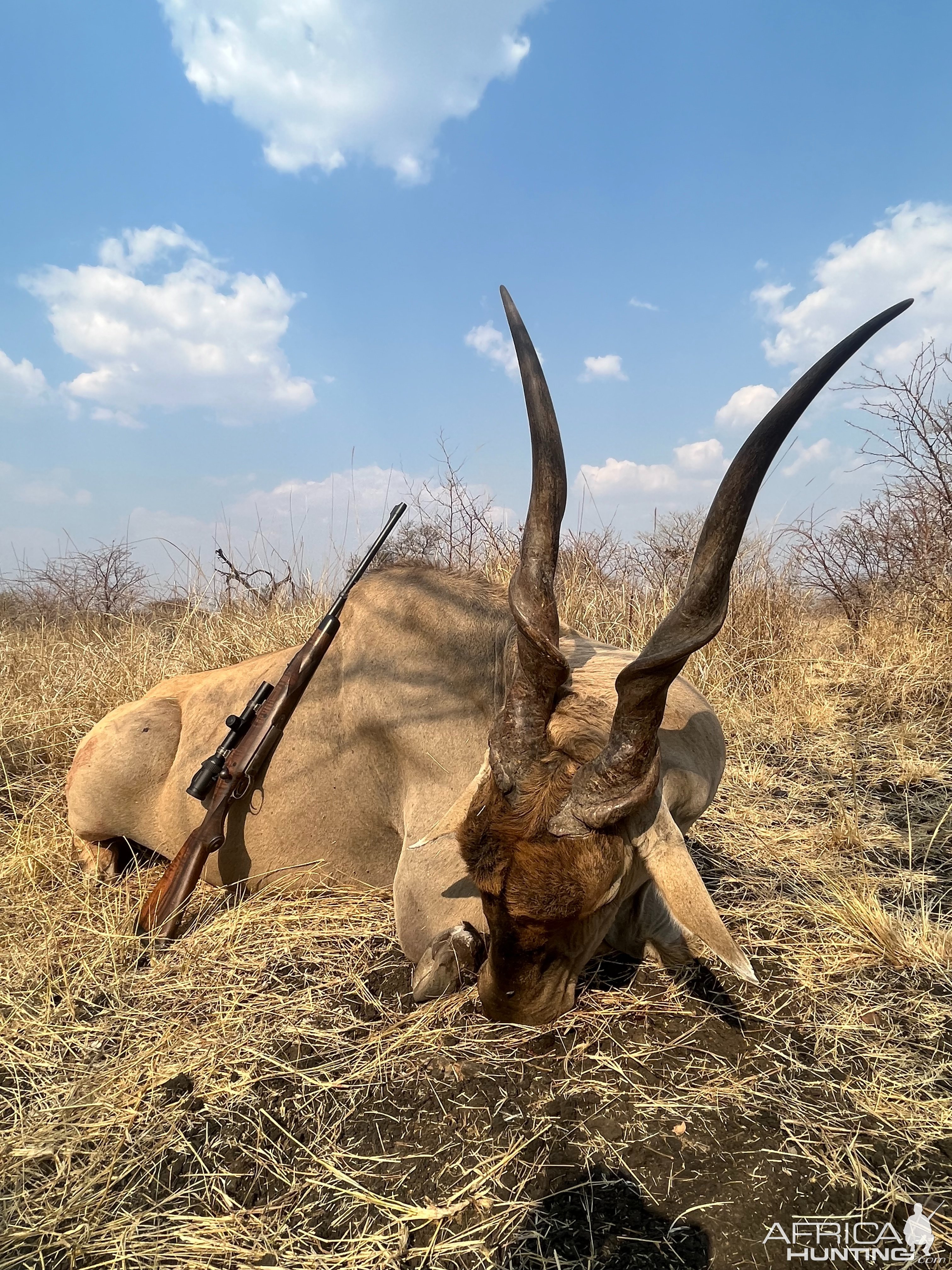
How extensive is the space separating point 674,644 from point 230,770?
2.90 meters

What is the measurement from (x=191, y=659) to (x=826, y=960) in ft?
21.5

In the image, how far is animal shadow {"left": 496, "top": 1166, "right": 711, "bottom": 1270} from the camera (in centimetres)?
200

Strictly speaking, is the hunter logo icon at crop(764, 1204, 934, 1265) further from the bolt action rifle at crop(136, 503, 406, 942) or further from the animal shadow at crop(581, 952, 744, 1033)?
the bolt action rifle at crop(136, 503, 406, 942)

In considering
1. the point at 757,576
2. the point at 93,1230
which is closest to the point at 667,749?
the point at 93,1230

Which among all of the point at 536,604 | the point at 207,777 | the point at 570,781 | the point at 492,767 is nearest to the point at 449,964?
the point at 492,767

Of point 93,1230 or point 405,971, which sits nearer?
point 93,1230

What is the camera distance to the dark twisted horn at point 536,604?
2.67 meters

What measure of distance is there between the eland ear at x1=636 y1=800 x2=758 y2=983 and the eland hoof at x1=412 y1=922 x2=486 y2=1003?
40.0 inches

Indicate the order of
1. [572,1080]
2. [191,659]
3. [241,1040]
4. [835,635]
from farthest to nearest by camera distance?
[835,635] < [191,659] < [241,1040] < [572,1080]

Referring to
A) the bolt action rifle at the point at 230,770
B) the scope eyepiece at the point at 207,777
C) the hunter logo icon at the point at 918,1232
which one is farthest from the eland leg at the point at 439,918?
the hunter logo icon at the point at 918,1232

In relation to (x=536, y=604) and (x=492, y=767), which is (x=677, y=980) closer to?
(x=492, y=767)

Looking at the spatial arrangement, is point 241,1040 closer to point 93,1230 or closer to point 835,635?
point 93,1230

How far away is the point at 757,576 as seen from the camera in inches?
370

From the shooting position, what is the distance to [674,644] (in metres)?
2.42
